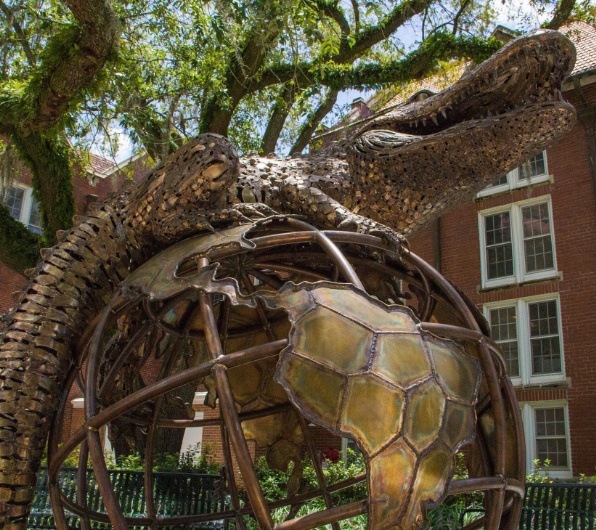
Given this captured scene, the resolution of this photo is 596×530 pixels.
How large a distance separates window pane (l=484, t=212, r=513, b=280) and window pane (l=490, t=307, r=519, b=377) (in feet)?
2.52

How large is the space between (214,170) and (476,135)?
53.1 inches

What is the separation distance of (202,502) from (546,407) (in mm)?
8633

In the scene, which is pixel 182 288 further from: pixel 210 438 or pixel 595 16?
pixel 210 438

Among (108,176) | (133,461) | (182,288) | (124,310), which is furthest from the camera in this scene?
(108,176)

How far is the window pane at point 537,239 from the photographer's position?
44.7ft

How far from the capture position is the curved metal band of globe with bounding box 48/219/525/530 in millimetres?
2084

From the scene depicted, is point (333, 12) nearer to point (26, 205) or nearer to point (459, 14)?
point (459, 14)

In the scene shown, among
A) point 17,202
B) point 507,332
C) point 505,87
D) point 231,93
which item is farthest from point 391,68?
point 17,202

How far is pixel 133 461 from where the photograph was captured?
993 centimetres

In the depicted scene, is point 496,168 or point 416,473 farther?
point 496,168

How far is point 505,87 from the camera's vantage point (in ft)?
11.3

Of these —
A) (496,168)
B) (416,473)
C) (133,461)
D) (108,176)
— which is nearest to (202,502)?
(133,461)

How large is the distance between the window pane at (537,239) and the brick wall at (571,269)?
328 millimetres

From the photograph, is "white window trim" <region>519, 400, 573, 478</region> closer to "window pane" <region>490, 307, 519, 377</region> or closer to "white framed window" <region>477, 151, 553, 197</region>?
"window pane" <region>490, 307, 519, 377</region>
